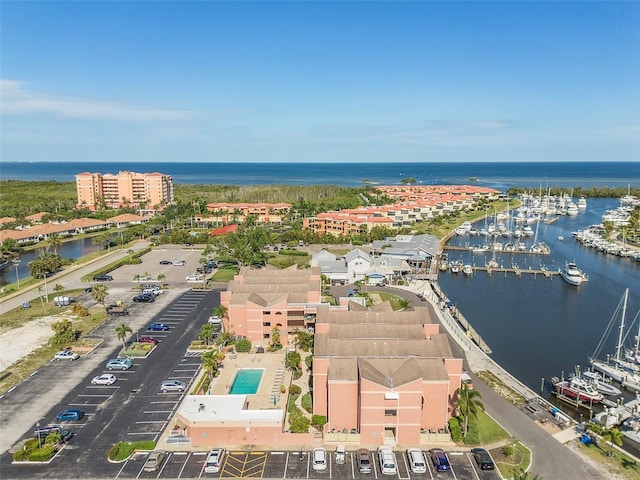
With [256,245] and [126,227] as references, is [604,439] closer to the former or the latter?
[256,245]

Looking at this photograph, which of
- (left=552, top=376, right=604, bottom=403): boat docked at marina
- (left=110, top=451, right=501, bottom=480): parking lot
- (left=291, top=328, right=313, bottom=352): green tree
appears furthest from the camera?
(left=291, top=328, right=313, bottom=352): green tree

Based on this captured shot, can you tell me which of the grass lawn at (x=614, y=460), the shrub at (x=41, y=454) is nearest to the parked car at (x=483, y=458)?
the grass lawn at (x=614, y=460)

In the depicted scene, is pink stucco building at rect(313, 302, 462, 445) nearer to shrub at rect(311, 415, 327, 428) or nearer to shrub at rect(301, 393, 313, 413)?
shrub at rect(311, 415, 327, 428)

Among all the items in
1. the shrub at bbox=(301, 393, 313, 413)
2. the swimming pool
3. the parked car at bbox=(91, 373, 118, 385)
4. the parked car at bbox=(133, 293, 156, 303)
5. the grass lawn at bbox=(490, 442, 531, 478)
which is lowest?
the grass lawn at bbox=(490, 442, 531, 478)

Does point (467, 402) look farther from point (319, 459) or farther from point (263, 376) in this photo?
point (263, 376)

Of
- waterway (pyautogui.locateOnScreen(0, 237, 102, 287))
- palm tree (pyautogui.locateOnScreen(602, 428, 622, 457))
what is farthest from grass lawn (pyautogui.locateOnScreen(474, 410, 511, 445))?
waterway (pyautogui.locateOnScreen(0, 237, 102, 287))

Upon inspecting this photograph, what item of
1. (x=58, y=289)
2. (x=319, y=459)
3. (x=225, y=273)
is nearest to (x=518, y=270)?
(x=225, y=273)
